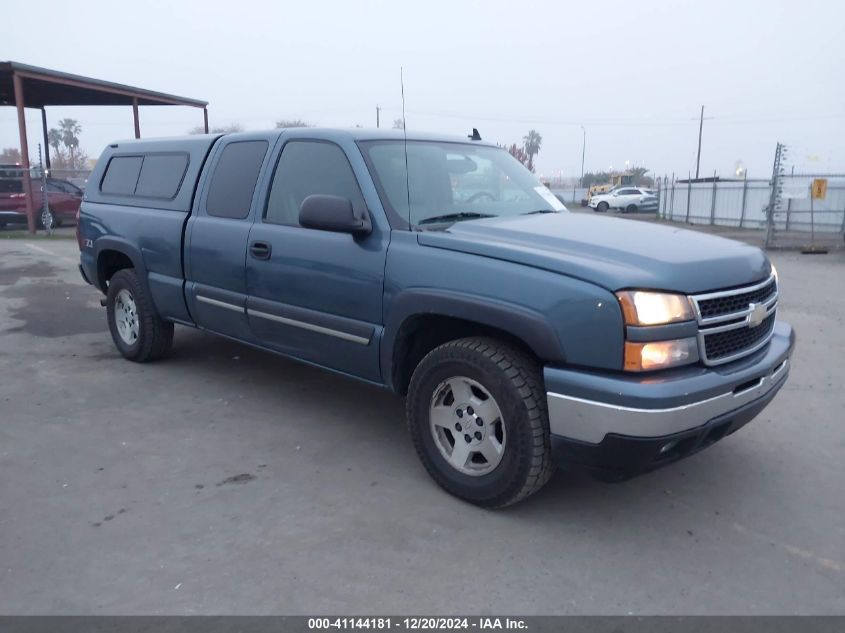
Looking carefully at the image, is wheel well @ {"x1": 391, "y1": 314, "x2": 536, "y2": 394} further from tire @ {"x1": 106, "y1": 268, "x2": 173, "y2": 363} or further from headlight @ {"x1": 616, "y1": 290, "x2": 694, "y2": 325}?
tire @ {"x1": 106, "y1": 268, "x2": 173, "y2": 363}

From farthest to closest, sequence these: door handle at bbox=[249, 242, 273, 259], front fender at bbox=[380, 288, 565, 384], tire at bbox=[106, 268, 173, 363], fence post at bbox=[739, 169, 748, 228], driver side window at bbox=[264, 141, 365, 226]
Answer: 1. fence post at bbox=[739, 169, 748, 228]
2. tire at bbox=[106, 268, 173, 363]
3. door handle at bbox=[249, 242, 273, 259]
4. driver side window at bbox=[264, 141, 365, 226]
5. front fender at bbox=[380, 288, 565, 384]

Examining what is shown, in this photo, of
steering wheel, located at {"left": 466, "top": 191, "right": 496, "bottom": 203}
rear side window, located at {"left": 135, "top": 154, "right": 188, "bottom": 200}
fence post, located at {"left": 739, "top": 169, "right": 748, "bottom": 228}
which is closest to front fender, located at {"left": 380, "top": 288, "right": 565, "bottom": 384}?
steering wheel, located at {"left": 466, "top": 191, "right": 496, "bottom": 203}

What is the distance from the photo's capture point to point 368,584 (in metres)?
2.85

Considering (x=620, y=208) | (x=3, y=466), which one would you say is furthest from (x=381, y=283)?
(x=620, y=208)

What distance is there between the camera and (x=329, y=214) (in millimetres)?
3656

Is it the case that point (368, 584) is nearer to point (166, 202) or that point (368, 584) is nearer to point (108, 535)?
point (108, 535)

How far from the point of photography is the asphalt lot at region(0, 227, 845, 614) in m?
2.79

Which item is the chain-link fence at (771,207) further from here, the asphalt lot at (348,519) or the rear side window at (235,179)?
the rear side window at (235,179)

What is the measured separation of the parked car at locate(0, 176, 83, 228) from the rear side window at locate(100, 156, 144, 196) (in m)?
13.1

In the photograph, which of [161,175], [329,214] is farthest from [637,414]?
[161,175]

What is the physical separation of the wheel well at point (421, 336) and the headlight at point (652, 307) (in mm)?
706

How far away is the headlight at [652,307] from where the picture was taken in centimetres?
287

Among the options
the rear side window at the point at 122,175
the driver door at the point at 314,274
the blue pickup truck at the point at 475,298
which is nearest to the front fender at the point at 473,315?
the blue pickup truck at the point at 475,298

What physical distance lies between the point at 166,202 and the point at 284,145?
1.38 meters
